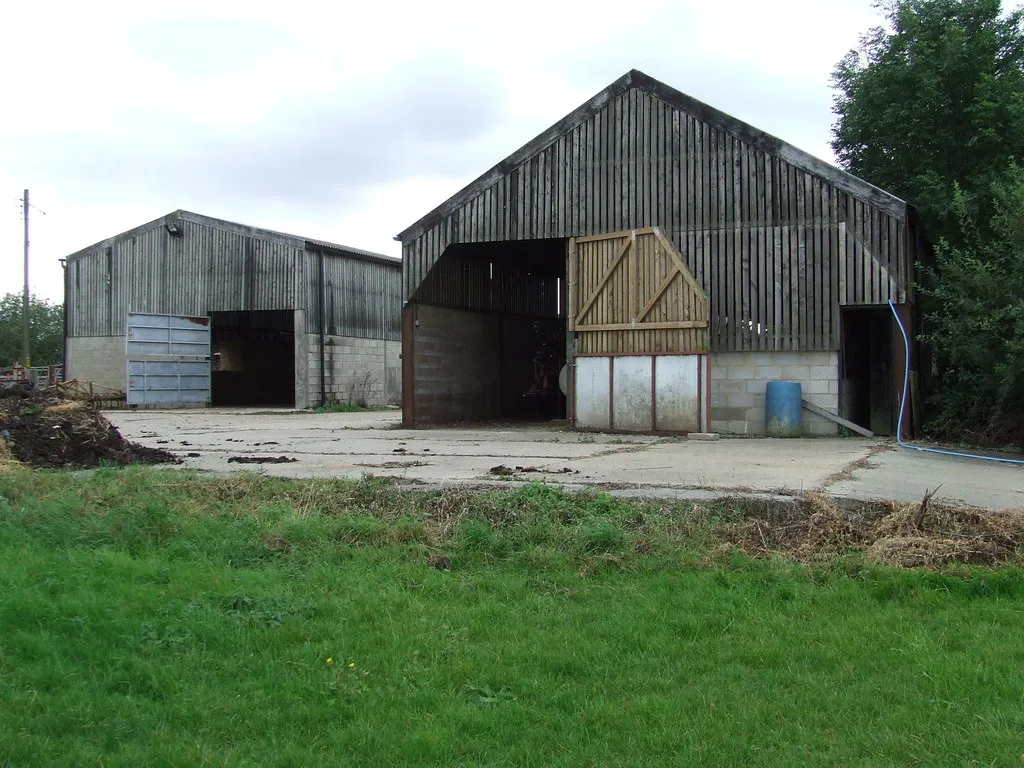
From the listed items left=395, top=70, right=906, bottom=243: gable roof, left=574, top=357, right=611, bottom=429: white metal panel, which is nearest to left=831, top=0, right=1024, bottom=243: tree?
left=395, top=70, right=906, bottom=243: gable roof

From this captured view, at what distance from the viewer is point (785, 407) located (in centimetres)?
1559

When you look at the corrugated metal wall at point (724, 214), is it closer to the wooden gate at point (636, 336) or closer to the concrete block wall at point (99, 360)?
the wooden gate at point (636, 336)

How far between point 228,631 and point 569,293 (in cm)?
1378

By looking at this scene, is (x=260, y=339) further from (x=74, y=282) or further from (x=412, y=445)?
(x=412, y=445)

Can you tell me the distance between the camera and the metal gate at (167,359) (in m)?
28.2

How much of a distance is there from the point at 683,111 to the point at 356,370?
1704 cm

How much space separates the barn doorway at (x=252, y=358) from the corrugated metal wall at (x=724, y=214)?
681 inches

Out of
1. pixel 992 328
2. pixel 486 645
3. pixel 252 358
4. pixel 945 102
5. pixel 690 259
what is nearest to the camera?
pixel 486 645

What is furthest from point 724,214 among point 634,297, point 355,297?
point 355,297

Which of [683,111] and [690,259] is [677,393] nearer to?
[690,259]

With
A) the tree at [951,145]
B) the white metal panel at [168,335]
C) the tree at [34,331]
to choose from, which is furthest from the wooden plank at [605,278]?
the tree at [34,331]

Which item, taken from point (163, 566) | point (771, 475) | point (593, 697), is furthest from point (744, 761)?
point (771, 475)

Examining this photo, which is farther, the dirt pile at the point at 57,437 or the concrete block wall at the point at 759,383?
the concrete block wall at the point at 759,383

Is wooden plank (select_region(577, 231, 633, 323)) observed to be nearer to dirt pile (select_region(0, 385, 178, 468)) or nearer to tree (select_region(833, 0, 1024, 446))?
tree (select_region(833, 0, 1024, 446))
